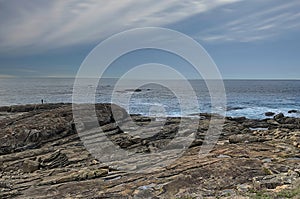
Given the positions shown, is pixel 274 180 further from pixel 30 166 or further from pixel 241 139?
pixel 30 166

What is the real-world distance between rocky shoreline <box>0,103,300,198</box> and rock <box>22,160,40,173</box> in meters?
0.05

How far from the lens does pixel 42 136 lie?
22031 mm

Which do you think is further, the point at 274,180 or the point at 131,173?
the point at 131,173

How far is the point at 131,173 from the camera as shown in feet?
48.4

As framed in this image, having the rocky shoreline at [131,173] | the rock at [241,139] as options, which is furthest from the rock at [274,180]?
the rock at [241,139]

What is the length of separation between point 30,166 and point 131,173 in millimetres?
6397

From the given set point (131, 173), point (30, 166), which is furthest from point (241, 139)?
point (30, 166)

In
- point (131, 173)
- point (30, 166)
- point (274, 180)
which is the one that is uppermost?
point (274, 180)

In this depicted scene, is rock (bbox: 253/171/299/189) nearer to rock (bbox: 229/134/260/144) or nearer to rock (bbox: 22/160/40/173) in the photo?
rock (bbox: 229/134/260/144)

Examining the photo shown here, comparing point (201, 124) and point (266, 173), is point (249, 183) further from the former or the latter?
point (201, 124)

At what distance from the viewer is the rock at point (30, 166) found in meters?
16.9

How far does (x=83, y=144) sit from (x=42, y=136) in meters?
3.49

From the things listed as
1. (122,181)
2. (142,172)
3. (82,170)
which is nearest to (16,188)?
A: (82,170)

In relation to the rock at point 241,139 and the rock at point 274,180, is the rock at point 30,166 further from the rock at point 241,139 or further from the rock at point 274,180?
the rock at point 241,139
